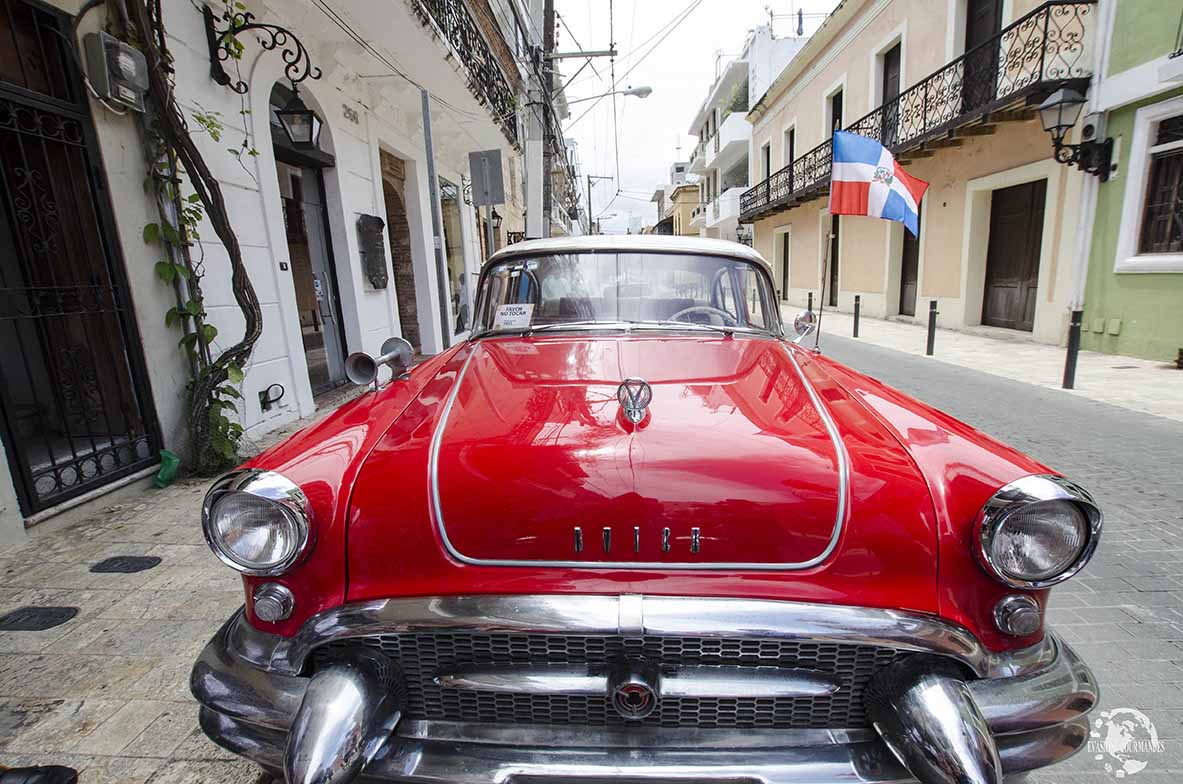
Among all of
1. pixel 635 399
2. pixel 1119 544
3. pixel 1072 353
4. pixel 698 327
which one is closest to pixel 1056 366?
pixel 1072 353

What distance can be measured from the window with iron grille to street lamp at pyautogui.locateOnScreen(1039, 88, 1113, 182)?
1.83 feet

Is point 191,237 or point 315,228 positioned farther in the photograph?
point 315,228

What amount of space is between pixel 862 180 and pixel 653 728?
4044 mm

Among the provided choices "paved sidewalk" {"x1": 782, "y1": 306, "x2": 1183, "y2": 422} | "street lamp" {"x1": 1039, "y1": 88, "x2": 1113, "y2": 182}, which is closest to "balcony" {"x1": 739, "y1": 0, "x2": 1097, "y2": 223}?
"street lamp" {"x1": 1039, "y1": 88, "x2": 1113, "y2": 182}

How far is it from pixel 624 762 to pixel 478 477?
2.18 feet

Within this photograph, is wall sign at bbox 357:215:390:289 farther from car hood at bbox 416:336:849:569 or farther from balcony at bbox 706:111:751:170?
balcony at bbox 706:111:751:170

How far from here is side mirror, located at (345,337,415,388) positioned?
7.07ft

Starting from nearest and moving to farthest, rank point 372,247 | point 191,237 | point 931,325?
point 191,237 → point 372,247 → point 931,325

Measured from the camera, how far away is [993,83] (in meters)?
10.2

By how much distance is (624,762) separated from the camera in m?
1.20

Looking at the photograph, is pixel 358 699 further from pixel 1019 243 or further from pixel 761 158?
pixel 761 158

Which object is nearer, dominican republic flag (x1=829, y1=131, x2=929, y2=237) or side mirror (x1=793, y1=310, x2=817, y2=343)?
side mirror (x1=793, y1=310, x2=817, y2=343)

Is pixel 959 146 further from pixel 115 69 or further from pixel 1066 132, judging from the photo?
pixel 115 69

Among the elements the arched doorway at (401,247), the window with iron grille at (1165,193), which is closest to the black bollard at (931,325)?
the window with iron grille at (1165,193)
